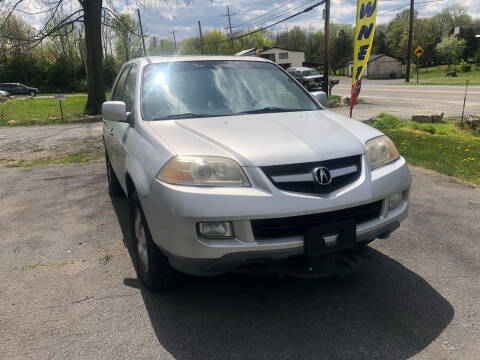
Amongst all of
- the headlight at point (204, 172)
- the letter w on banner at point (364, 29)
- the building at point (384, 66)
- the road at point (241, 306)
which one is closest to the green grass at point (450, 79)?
the building at point (384, 66)

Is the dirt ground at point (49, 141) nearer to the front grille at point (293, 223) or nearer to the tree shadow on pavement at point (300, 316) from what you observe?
the tree shadow on pavement at point (300, 316)

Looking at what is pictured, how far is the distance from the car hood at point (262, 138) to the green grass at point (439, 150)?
3.91m

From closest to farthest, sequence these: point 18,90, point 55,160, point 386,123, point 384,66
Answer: point 55,160 → point 386,123 → point 18,90 → point 384,66

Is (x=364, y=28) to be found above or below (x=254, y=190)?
above

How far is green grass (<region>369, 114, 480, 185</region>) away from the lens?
21.1ft

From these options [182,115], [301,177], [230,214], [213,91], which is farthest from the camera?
[213,91]

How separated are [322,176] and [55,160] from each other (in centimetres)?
743

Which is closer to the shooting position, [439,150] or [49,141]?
[439,150]

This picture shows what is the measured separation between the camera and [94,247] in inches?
158

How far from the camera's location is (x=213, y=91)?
143 inches

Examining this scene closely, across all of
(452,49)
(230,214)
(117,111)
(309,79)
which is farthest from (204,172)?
(452,49)

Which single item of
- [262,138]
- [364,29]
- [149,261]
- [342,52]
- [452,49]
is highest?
[342,52]

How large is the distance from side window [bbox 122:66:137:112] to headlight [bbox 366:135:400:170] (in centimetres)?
205

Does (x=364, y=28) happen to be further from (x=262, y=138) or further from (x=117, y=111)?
(x=262, y=138)
